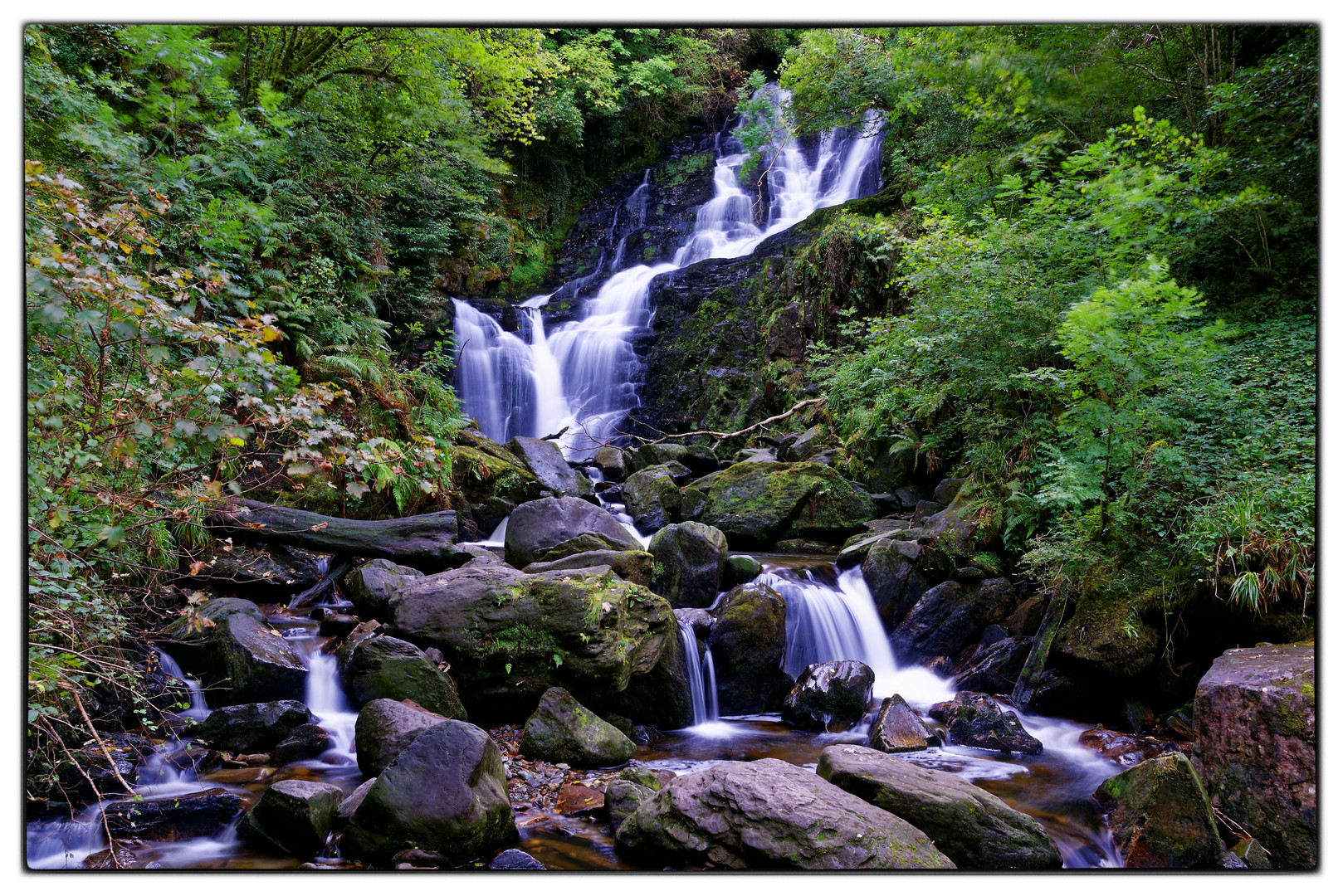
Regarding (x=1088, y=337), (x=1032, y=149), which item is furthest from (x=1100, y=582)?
(x=1032, y=149)

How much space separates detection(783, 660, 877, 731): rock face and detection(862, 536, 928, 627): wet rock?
1352 mm

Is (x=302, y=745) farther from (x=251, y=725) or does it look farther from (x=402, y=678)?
(x=402, y=678)

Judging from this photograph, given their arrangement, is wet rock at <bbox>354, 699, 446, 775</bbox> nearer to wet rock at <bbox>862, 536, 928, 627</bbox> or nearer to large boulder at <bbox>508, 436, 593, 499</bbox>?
wet rock at <bbox>862, 536, 928, 627</bbox>

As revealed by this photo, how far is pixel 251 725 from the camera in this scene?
433cm

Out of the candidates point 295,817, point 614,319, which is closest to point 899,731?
point 295,817

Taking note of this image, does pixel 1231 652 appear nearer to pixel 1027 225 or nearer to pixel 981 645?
pixel 981 645

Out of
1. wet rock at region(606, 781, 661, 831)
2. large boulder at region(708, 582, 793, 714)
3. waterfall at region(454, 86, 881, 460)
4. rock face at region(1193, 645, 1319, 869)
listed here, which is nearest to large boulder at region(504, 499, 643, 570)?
large boulder at region(708, 582, 793, 714)

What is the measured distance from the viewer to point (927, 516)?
25.4 feet

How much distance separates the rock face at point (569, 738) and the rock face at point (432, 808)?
1071mm

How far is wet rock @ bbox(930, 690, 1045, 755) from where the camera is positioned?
186 inches

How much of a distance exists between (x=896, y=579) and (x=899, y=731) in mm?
2111

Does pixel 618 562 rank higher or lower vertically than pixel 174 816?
higher

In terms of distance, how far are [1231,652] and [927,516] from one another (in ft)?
13.1

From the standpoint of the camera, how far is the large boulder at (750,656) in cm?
569
